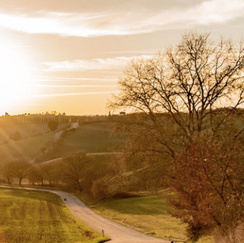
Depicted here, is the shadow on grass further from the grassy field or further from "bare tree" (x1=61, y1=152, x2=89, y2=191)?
the grassy field

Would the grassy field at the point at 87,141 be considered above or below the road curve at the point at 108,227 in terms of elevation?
above

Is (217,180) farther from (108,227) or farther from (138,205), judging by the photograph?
(138,205)

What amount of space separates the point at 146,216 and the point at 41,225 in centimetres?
1532

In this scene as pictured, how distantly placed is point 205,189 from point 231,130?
4896mm

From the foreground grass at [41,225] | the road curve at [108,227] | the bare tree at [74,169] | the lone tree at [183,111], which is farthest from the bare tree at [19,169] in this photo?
the lone tree at [183,111]

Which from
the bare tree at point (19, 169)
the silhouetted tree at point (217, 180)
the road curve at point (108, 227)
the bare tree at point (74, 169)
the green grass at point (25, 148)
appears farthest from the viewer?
the green grass at point (25, 148)

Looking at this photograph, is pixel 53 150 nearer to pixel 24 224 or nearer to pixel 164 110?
pixel 24 224

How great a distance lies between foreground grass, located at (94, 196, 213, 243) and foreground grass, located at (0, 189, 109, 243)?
614 cm

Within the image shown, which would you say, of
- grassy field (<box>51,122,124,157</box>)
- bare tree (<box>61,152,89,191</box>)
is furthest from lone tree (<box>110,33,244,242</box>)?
grassy field (<box>51,122,124,157</box>)

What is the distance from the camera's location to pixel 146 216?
57.6 meters

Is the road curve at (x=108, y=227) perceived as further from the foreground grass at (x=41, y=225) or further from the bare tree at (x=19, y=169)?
the bare tree at (x=19, y=169)

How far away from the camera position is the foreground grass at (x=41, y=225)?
43.1 meters

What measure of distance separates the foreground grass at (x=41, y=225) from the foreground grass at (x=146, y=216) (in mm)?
6140

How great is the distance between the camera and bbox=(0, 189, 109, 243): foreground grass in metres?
43.1
